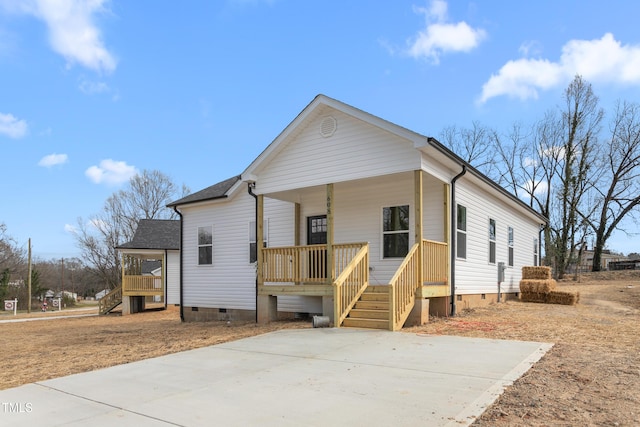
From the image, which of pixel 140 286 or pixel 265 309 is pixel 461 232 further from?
pixel 140 286

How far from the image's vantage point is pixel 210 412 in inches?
176

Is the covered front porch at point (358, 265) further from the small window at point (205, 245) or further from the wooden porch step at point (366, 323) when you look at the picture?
the small window at point (205, 245)

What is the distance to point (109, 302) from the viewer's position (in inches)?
1056

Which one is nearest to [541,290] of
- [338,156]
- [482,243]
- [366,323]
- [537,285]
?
[537,285]

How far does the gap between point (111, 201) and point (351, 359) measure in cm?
4730

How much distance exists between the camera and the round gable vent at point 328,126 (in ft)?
37.1

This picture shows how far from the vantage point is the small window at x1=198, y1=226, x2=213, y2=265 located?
15.8m

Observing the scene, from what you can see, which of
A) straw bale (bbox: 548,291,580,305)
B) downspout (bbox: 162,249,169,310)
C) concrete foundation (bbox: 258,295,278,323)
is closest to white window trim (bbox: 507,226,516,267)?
straw bale (bbox: 548,291,580,305)

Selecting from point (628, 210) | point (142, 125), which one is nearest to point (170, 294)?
point (142, 125)

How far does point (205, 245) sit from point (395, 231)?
7252 mm

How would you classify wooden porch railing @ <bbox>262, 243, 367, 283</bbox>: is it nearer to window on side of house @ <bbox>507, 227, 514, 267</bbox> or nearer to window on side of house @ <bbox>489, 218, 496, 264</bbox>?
window on side of house @ <bbox>489, 218, 496, 264</bbox>

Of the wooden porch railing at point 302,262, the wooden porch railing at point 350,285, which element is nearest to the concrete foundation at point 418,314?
the wooden porch railing at point 350,285

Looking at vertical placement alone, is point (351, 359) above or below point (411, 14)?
below

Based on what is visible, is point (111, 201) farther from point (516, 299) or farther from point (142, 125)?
point (516, 299)
